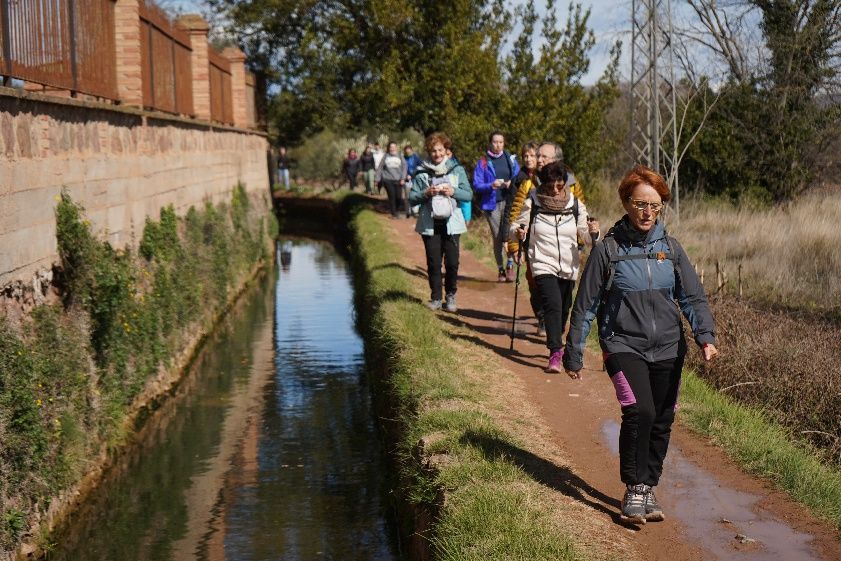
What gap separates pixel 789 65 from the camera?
2459cm

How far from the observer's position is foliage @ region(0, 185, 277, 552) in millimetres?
6625

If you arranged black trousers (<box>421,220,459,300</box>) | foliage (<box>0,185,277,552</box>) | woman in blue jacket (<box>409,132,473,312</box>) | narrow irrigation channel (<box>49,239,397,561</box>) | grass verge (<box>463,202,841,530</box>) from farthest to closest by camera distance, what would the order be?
black trousers (<box>421,220,459,300</box>) → woman in blue jacket (<box>409,132,473,312</box>) → narrow irrigation channel (<box>49,239,397,561</box>) → foliage (<box>0,185,277,552</box>) → grass verge (<box>463,202,841,530</box>)

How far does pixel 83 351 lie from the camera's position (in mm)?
8570

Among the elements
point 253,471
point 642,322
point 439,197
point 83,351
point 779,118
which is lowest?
point 253,471

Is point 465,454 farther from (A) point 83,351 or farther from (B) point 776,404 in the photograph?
(A) point 83,351

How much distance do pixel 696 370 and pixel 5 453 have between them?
6159 mm

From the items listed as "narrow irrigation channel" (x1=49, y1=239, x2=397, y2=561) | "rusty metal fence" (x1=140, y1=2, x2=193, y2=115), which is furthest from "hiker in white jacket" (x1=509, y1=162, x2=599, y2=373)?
"rusty metal fence" (x1=140, y1=2, x2=193, y2=115)

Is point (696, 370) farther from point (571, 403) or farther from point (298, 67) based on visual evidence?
point (298, 67)

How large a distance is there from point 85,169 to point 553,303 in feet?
14.0

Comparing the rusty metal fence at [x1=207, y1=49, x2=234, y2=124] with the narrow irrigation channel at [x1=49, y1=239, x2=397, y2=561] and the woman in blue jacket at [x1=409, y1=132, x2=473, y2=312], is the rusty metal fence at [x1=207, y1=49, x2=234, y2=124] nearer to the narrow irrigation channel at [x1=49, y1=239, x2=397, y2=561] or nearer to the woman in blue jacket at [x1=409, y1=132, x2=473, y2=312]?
the narrow irrigation channel at [x1=49, y1=239, x2=397, y2=561]

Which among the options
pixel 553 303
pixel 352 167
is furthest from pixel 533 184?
pixel 352 167

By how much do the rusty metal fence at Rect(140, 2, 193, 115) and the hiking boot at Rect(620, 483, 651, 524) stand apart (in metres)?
9.27

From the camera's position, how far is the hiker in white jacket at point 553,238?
9.08m

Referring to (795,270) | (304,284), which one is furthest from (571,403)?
(304,284)
